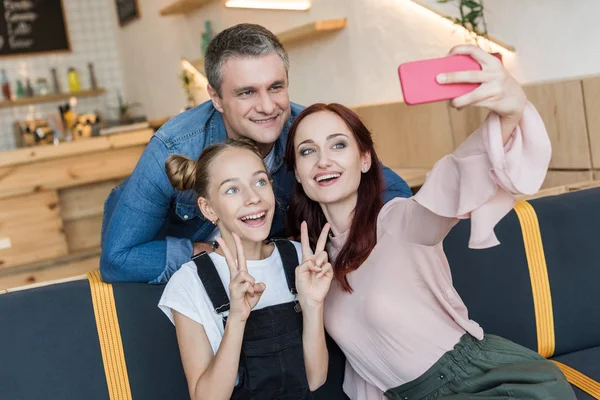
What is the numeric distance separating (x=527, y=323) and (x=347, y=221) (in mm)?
618

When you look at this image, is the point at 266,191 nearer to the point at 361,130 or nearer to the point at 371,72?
the point at 361,130

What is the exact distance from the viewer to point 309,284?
135 centimetres

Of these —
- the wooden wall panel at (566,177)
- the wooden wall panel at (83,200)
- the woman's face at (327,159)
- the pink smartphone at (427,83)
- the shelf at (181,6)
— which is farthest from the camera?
the shelf at (181,6)

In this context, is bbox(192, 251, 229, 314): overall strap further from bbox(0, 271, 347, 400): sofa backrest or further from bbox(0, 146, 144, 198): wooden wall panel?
bbox(0, 146, 144, 198): wooden wall panel

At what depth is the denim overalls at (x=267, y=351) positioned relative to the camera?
138cm

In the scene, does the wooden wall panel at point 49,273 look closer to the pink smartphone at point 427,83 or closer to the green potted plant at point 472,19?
the green potted plant at point 472,19

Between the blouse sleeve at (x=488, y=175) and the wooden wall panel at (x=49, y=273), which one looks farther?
the wooden wall panel at (x=49, y=273)

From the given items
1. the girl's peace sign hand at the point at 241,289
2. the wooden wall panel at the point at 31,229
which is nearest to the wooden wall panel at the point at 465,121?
the girl's peace sign hand at the point at 241,289

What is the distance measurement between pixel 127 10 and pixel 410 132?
418 cm

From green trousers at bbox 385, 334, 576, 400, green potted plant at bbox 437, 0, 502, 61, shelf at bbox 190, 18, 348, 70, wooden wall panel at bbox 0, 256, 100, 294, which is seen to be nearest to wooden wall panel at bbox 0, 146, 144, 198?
wooden wall panel at bbox 0, 256, 100, 294

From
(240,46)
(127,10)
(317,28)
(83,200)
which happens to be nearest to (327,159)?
(240,46)

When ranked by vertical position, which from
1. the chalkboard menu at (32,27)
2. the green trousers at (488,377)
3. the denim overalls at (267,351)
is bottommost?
the green trousers at (488,377)

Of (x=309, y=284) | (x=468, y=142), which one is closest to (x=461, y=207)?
(x=468, y=142)

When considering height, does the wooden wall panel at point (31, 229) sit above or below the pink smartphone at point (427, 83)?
below
